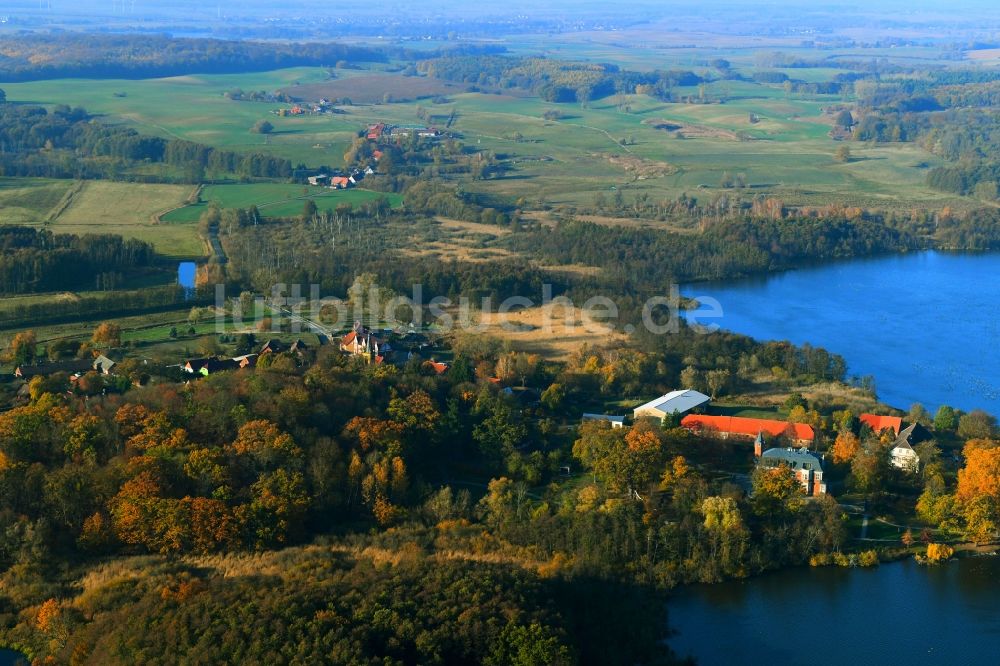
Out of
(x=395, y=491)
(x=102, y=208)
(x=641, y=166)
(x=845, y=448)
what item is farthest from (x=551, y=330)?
(x=641, y=166)

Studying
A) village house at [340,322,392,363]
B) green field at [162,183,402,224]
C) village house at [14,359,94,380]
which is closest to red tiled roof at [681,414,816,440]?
village house at [340,322,392,363]

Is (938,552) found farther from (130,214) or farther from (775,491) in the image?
(130,214)


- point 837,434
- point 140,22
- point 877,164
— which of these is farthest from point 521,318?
point 140,22

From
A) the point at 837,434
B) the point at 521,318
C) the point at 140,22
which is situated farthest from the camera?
the point at 140,22

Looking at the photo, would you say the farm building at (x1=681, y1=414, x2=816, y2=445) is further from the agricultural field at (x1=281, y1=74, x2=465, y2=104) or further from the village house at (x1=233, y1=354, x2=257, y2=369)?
the agricultural field at (x1=281, y1=74, x2=465, y2=104)

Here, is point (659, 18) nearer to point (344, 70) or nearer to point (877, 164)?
point (344, 70)
